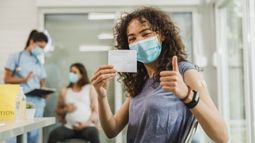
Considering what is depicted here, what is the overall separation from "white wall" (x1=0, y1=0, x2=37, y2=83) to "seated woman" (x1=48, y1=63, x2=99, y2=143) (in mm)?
696

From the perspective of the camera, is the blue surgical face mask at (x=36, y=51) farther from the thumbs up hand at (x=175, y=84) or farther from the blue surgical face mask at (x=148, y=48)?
the thumbs up hand at (x=175, y=84)

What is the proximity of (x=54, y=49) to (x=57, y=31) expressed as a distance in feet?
0.70

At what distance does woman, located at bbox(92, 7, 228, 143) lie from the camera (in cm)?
110

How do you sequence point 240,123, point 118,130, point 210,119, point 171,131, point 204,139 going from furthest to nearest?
point 204,139 < point 240,123 < point 118,130 < point 171,131 < point 210,119

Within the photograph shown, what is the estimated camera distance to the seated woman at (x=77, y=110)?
3.46 m

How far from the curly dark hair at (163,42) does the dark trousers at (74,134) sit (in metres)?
2.02

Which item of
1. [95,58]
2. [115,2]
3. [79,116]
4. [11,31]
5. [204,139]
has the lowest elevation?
[204,139]

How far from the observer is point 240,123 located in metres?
3.54

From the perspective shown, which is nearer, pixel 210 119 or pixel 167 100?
pixel 210 119

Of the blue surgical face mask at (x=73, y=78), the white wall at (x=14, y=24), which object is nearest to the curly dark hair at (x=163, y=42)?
the blue surgical face mask at (x=73, y=78)

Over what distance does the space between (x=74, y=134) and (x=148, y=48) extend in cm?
234

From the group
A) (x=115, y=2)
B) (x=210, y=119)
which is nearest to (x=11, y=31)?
(x=115, y=2)

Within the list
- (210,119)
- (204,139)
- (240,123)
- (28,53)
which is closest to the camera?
(210,119)

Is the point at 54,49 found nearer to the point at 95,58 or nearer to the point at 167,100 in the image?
the point at 95,58
